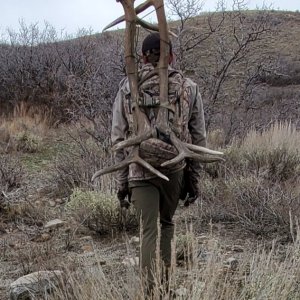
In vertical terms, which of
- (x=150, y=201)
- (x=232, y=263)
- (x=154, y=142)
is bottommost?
(x=232, y=263)

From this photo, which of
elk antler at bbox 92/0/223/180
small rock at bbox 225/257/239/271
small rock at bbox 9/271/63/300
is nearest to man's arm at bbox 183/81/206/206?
elk antler at bbox 92/0/223/180

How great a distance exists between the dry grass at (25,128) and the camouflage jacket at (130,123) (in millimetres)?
7909

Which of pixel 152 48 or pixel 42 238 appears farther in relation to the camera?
pixel 42 238

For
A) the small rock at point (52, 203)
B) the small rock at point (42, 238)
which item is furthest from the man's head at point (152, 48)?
the small rock at point (52, 203)

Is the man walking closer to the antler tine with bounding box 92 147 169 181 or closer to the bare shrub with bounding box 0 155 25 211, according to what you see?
the antler tine with bounding box 92 147 169 181

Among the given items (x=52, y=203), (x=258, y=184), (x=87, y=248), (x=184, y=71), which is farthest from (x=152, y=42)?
(x=184, y=71)

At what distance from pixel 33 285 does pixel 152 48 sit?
1.83m

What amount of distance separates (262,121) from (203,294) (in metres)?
9.65

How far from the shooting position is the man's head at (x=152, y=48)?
3.57 m

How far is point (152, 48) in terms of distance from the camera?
3.60 m

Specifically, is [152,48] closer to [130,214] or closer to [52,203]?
[130,214]

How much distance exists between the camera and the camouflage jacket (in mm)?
3584

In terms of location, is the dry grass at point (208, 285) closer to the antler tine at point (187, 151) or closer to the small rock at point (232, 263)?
the antler tine at point (187, 151)

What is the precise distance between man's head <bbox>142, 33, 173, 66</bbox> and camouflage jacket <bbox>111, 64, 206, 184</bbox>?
0.05 m
